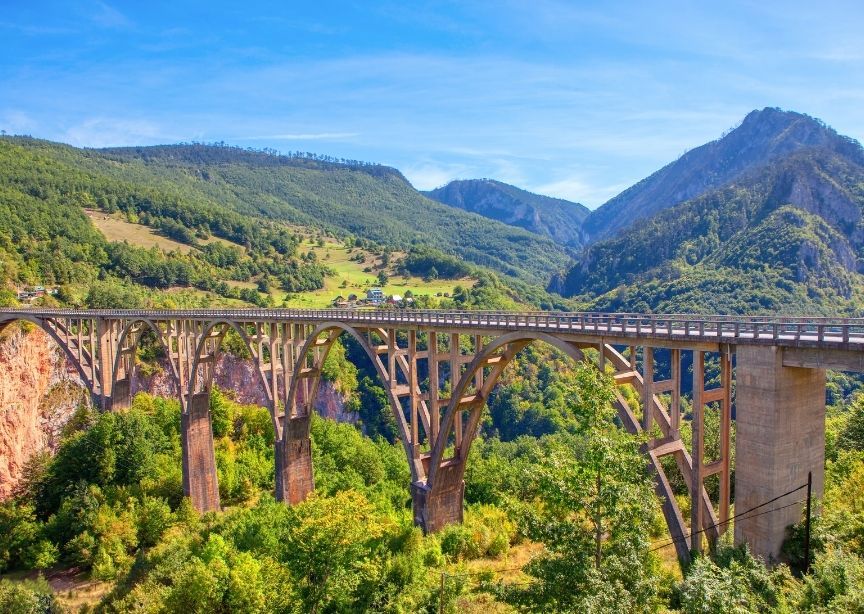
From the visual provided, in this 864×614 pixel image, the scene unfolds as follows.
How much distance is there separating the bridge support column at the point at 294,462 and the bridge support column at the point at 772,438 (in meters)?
27.2

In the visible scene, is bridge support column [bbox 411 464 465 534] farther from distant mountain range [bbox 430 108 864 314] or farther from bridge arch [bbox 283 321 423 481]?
distant mountain range [bbox 430 108 864 314]

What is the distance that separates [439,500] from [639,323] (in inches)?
590

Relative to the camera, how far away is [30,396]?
166 ft

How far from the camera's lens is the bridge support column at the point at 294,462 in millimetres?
37500

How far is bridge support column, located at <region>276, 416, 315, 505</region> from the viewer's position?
3750 cm

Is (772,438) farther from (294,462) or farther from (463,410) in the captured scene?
(294,462)

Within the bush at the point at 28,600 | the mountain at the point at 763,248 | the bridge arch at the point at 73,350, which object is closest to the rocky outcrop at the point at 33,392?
the bridge arch at the point at 73,350

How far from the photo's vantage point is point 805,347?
15.6 meters

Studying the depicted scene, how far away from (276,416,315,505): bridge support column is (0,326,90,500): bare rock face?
24198 mm

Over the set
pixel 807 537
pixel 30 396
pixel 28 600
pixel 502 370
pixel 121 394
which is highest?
pixel 502 370

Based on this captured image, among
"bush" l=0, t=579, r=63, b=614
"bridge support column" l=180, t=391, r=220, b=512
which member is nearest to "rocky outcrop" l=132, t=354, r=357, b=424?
"bridge support column" l=180, t=391, r=220, b=512

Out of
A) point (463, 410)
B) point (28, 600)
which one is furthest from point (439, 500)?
point (28, 600)

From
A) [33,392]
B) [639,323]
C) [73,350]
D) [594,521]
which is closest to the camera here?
[594,521]

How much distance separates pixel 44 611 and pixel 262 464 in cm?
2103
